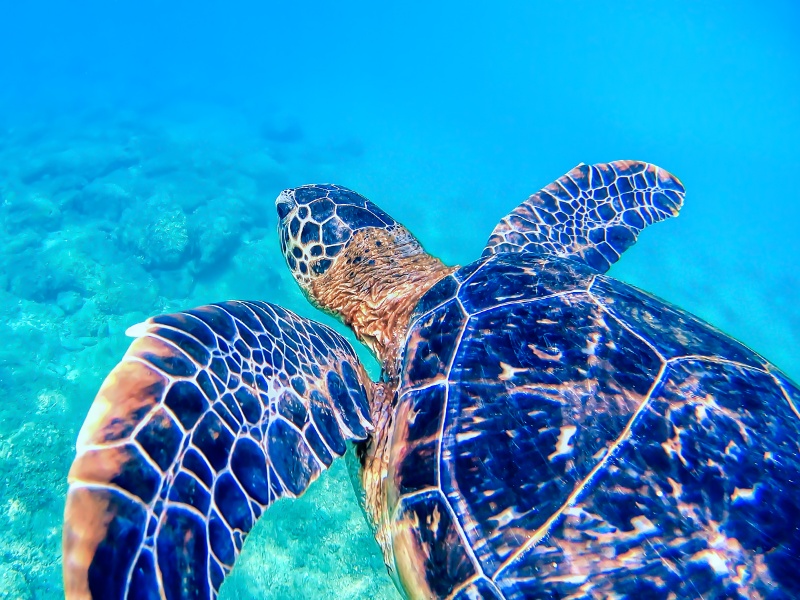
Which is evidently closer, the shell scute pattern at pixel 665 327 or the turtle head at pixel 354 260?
the shell scute pattern at pixel 665 327

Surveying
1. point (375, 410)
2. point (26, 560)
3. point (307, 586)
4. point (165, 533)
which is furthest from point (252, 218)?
point (165, 533)

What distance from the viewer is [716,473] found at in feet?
4.82

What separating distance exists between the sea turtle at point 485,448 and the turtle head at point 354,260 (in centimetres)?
72

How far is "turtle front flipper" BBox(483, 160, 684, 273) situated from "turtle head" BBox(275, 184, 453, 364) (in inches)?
44.1

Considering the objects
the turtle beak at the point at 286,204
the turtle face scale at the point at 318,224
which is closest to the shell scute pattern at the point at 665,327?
the turtle face scale at the point at 318,224

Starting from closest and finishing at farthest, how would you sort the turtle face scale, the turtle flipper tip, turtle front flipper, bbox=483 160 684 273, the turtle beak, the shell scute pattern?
1. the turtle flipper tip
2. the shell scute pattern
3. the turtle face scale
4. the turtle beak
5. turtle front flipper, bbox=483 160 684 273

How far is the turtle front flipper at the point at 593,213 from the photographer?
14.4 ft

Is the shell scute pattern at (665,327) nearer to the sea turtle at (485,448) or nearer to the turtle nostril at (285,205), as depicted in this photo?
the sea turtle at (485,448)

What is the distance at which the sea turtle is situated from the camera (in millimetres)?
1374

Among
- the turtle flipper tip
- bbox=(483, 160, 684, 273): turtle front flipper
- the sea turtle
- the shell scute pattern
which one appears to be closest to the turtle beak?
the sea turtle

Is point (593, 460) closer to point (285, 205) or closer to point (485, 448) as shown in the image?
point (485, 448)

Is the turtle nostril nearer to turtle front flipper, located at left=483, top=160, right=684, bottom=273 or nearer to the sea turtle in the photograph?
the sea turtle

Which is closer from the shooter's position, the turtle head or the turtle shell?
the turtle shell

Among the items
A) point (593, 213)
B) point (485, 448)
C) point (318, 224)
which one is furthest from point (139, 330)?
point (593, 213)
